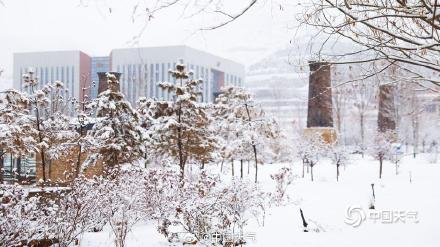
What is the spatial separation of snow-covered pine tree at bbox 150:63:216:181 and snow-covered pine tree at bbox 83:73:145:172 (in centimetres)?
140

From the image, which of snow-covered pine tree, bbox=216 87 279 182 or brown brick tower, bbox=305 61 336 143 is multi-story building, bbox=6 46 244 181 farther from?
brown brick tower, bbox=305 61 336 143

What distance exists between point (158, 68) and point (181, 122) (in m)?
30.4

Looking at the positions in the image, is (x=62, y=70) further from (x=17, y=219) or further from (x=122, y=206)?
(x=17, y=219)

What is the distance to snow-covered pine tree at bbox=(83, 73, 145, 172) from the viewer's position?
13.7 meters

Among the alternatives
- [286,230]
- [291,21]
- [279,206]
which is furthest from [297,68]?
[279,206]

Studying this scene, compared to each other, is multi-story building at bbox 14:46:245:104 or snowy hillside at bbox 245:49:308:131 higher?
snowy hillside at bbox 245:49:308:131

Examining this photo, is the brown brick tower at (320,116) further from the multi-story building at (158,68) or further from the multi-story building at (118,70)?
the multi-story building at (118,70)

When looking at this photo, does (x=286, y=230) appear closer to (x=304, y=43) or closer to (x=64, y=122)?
(x=304, y=43)

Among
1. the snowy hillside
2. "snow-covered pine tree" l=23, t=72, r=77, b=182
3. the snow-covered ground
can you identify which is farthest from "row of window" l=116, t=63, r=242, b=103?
the snowy hillside

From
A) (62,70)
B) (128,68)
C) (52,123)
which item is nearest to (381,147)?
(52,123)

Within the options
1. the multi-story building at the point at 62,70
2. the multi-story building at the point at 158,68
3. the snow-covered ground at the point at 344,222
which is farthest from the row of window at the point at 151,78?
the snow-covered ground at the point at 344,222

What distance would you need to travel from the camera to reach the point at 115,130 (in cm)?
1420

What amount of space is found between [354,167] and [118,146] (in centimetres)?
1502

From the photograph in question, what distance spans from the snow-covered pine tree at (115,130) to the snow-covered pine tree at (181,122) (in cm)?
140
